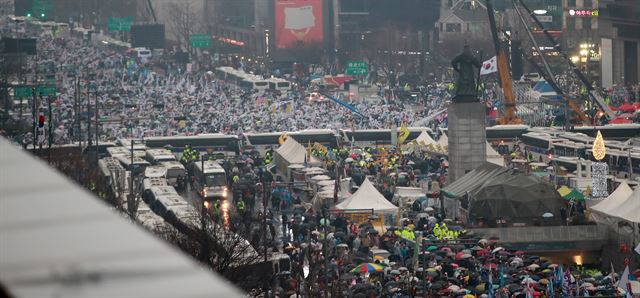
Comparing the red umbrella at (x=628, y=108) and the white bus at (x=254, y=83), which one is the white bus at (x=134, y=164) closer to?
the red umbrella at (x=628, y=108)

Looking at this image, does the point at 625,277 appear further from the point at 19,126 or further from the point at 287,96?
the point at 287,96

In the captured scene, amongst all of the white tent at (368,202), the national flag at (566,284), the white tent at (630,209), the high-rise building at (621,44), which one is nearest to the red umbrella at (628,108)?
the high-rise building at (621,44)

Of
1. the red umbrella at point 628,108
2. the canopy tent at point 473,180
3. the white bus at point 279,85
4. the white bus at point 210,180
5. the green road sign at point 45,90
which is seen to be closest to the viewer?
the canopy tent at point 473,180

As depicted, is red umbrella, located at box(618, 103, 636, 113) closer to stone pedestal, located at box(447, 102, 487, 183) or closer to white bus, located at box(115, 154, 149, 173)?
white bus, located at box(115, 154, 149, 173)

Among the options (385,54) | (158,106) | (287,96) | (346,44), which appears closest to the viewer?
(158,106)

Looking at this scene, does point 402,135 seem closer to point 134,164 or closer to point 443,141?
point 443,141

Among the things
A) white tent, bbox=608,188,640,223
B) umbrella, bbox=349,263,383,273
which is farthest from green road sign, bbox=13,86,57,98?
umbrella, bbox=349,263,383,273

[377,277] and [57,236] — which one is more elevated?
[57,236]

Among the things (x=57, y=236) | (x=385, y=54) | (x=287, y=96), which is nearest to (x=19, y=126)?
(x=287, y=96)

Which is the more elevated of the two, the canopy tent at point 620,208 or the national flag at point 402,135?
the national flag at point 402,135
